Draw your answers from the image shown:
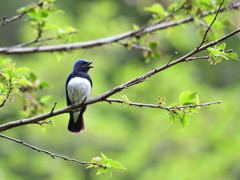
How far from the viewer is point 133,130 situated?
9.50m

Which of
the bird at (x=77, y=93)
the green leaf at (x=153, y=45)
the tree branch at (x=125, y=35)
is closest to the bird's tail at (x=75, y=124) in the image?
the bird at (x=77, y=93)

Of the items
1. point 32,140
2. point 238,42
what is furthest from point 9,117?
point 238,42

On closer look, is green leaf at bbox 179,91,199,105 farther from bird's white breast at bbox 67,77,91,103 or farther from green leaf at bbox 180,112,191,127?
bird's white breast at bbox 67,77,91,103

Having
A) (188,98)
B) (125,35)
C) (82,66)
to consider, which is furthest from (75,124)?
(188,98)

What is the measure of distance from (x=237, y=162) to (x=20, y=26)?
6.75 m

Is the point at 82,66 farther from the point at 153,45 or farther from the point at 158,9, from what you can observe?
the point at 158,9

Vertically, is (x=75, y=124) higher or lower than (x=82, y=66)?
lower

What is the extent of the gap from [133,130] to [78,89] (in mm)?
5080

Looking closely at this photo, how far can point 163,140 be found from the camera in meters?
9.07

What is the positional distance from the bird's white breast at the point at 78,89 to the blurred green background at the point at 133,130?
147 inches

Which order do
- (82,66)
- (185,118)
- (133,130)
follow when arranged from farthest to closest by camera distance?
(133,130) → (82,66) → (185,118)

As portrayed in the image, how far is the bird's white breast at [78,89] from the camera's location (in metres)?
4.52

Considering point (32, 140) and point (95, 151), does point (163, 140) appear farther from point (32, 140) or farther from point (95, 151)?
point (32, 140)

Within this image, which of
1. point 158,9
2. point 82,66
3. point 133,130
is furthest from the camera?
point 133,130
